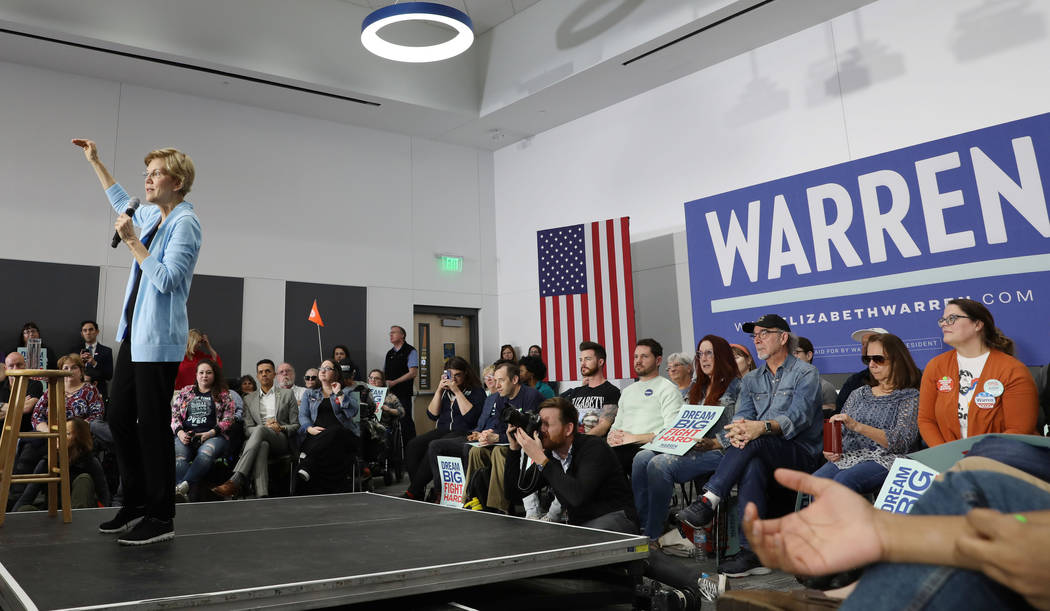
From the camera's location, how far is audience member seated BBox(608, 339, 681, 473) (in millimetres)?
4320

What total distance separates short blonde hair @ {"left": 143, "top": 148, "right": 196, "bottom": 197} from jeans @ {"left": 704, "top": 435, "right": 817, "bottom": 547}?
265 centimetres

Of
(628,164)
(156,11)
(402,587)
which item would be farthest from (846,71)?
(156,11)

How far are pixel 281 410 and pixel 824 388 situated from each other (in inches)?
182

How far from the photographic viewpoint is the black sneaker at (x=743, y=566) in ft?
10.6

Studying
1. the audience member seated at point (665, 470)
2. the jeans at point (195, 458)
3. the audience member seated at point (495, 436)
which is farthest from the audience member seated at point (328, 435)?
the audience member seated at point (665, 470)

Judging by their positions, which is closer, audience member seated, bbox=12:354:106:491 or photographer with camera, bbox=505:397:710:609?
photographer with camera, bbox=505:397:710:609

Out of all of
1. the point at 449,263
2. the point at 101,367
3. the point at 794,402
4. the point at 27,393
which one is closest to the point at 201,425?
the point at 27,393

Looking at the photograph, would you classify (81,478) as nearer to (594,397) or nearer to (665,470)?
(594,397)

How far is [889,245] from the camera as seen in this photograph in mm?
5336

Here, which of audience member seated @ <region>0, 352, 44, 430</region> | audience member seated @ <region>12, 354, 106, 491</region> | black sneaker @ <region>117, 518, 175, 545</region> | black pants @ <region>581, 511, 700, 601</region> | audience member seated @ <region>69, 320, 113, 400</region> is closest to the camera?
black sneaker @ <region>117, 518, 175, 545</region>

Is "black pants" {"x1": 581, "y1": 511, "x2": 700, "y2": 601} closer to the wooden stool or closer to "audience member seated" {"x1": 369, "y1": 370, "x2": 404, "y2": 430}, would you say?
the wooden stool

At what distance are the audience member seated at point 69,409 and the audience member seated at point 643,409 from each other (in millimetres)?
3870

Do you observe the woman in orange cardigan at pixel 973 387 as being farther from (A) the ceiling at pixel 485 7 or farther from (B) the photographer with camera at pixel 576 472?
(A) the ceiling at pixel 485 7

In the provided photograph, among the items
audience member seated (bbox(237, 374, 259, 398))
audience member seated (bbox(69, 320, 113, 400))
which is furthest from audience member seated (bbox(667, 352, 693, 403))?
audience member seated (bbox(69, 320, 113, 400))
